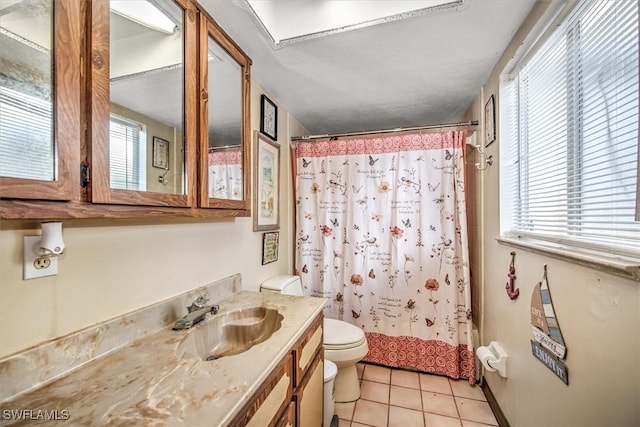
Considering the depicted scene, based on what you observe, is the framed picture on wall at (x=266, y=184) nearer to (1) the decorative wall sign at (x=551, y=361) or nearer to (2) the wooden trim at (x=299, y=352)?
(2) the wooden trim at (x=299, y=352)

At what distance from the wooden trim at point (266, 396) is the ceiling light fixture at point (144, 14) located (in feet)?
3.79

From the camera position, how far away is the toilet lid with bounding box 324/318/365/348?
1620 mm

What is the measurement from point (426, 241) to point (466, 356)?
89 cm

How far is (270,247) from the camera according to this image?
6.27ft

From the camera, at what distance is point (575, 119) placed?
37.1 inches

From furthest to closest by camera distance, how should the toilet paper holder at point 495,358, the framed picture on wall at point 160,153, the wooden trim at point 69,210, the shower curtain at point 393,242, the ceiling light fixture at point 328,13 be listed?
Result: the shower curtain at point 393,242, the toilet paper holder at point 495,358, the ceiling light fixture at point 328,13, the framed picture on wall at point 160,153, the wooden trim at point 69,210

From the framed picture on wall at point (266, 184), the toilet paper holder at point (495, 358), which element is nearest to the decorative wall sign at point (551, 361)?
the toilet paper holder at point (495, 358)

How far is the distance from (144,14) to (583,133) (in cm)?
158

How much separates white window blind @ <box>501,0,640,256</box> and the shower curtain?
561 millimetres

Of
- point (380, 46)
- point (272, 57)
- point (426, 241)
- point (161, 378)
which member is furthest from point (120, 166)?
point (426, 241)

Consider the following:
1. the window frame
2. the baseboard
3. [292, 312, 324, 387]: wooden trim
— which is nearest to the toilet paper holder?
the baseboard

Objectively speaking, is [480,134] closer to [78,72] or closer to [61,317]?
[78,72]

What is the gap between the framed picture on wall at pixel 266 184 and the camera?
1.77 m

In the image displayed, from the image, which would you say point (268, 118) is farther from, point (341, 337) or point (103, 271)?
point (341, 337)
